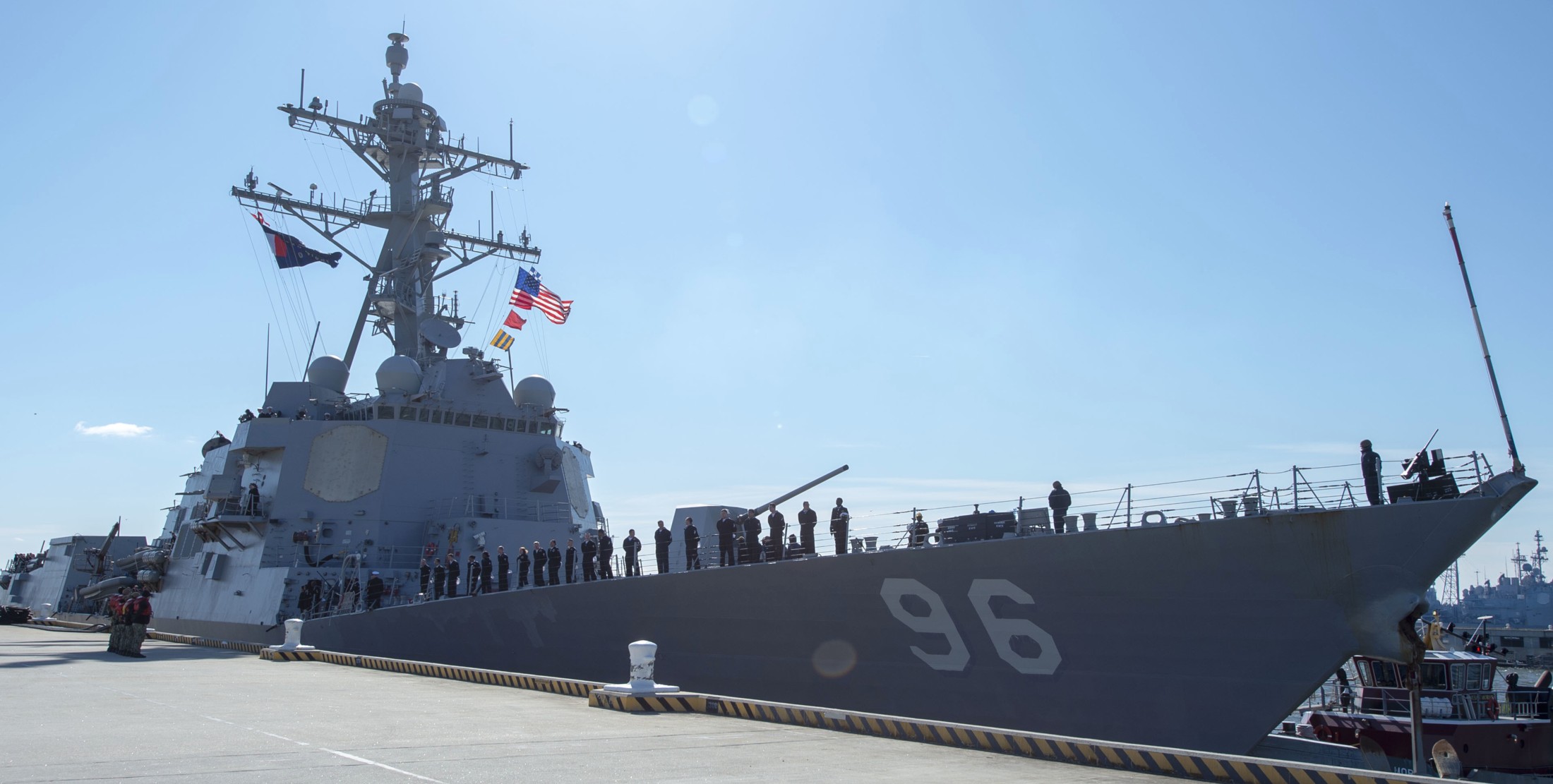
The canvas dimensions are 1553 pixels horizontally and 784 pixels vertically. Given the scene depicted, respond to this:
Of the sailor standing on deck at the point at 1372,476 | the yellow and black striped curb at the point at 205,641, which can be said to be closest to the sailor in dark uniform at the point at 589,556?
the yellow and black striped curb at the point at 205,641

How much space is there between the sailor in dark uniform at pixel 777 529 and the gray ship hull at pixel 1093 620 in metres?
0.80

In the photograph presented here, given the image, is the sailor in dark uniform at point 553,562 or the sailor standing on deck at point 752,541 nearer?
the sailor standing on deck at point 752,541

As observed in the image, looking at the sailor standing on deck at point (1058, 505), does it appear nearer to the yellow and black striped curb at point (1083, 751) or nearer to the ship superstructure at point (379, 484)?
the yellow and black striped curb at point (1083, 751)

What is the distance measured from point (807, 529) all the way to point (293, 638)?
7.62 m

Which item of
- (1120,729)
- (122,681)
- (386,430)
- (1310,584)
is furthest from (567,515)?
(1310,584)

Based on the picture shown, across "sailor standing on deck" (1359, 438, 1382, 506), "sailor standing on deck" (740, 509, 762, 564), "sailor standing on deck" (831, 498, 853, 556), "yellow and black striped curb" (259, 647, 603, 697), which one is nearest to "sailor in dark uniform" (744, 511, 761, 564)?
"sailor standing on deck" (740, 509, 762, 564)

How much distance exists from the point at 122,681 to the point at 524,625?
4.23 m

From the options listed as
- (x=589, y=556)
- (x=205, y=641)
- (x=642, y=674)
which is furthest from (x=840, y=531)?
(x=205, y=641)

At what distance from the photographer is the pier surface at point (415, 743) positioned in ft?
16.8

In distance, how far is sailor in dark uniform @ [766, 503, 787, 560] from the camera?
1098 centimetres

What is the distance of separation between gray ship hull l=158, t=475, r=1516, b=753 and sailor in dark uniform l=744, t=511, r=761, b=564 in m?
0.74

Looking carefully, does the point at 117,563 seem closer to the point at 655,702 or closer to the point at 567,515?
the point at 567,515

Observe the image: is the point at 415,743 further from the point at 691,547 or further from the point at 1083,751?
the point at 691,547

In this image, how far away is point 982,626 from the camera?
855cm
